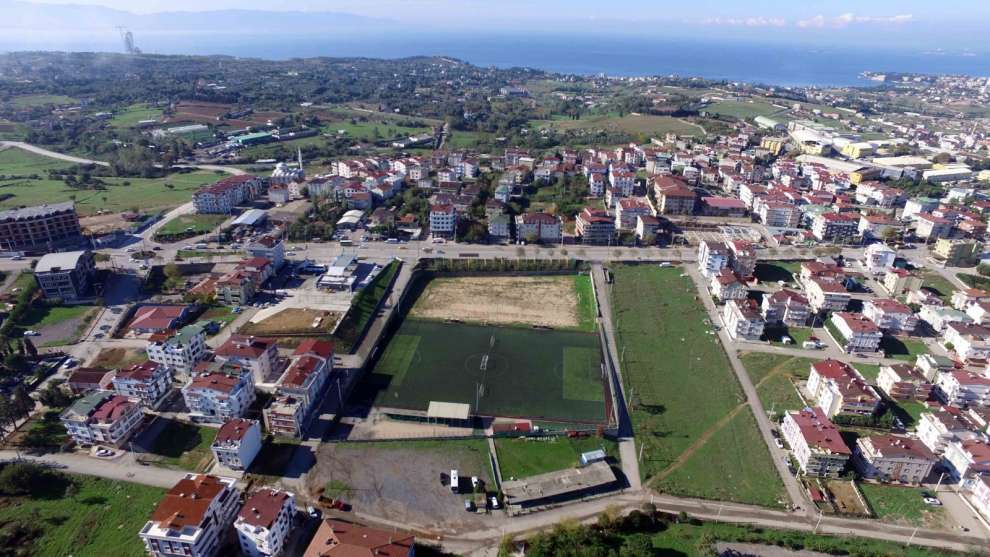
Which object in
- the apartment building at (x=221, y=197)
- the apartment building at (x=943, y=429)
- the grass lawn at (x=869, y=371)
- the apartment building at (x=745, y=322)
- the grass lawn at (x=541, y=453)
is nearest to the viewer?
the grass lawn at (x=541, y=453)

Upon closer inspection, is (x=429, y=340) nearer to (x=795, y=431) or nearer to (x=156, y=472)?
(x=156, y=472)

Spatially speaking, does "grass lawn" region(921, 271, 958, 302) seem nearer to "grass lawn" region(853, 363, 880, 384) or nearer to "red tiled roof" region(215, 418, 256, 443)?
"grass lawn" region(853, 363, 880, 384)

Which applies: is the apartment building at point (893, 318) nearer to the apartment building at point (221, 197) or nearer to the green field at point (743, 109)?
the apartment building at point (221, 197)

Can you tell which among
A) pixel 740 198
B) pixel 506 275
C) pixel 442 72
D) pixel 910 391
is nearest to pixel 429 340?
pixel 506 275

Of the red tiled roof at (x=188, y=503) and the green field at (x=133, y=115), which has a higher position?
the green field at (x=133, y=115)

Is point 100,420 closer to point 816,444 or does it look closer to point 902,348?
point 816,444

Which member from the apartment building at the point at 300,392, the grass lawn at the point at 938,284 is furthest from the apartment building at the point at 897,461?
the apartment building at the point at 300,392
